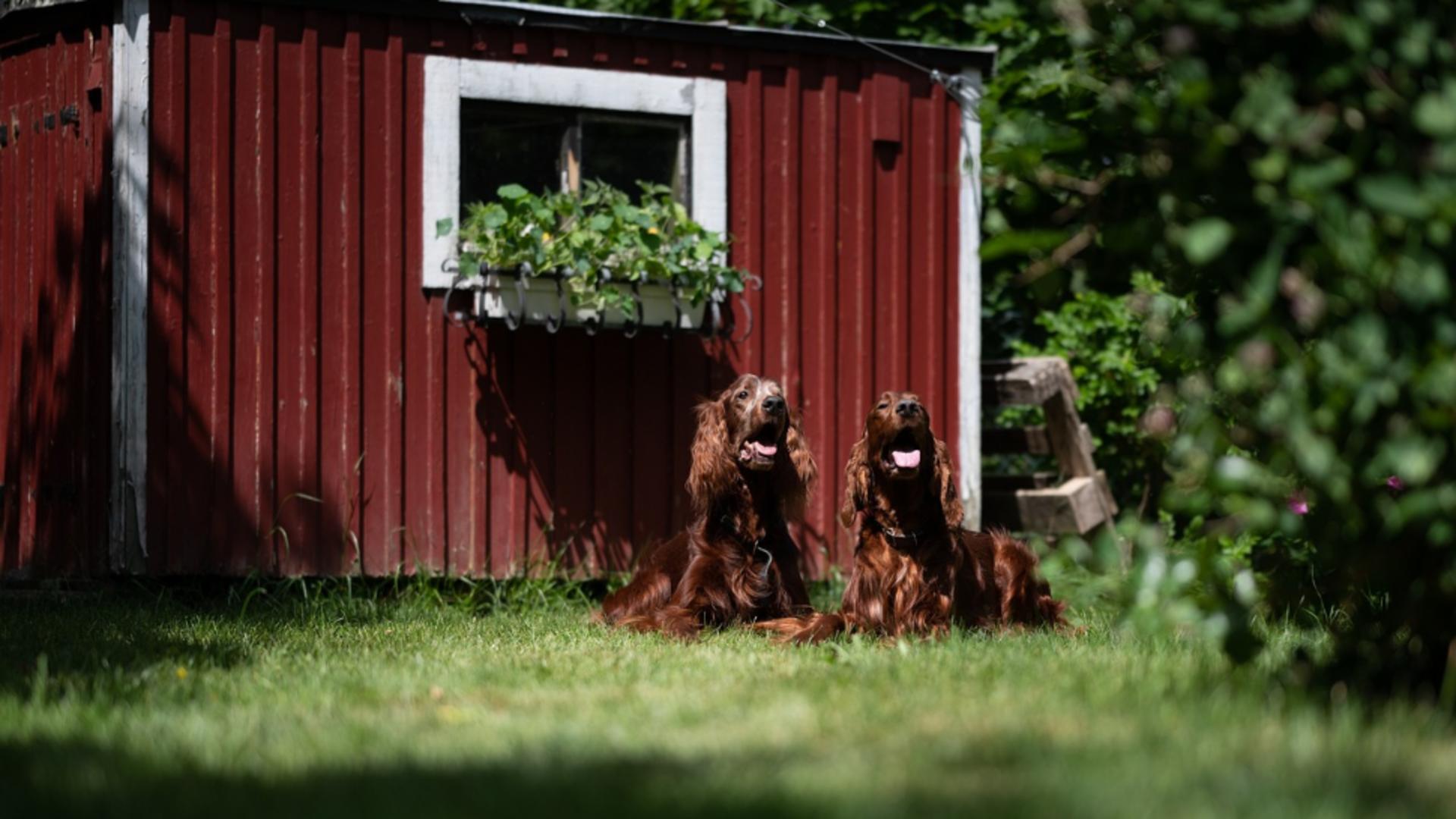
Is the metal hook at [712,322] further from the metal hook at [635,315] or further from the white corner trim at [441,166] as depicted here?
the white corner trim at [441,166]

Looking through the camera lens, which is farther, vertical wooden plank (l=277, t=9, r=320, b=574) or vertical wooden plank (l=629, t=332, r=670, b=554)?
vertical wooden plank (l=629, t=332, r=670, b=554)

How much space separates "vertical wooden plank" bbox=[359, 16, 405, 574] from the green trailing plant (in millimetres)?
372

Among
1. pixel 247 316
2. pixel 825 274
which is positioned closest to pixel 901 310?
pixel 825 274

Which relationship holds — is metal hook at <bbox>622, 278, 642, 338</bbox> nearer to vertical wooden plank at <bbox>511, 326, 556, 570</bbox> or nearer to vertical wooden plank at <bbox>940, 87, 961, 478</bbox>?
vertical wooden plank at <bbox>511, 326, 556, 570</bbox>

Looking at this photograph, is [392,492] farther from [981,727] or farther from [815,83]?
[981,727]

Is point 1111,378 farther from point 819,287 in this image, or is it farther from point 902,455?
point 902,455

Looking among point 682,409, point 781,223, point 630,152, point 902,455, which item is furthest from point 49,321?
point 902,455

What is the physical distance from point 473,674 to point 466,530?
3503 mm

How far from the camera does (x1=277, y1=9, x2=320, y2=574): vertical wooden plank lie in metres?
8.12

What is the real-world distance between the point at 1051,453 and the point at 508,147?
3.90 meters

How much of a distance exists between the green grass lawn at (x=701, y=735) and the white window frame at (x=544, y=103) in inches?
123

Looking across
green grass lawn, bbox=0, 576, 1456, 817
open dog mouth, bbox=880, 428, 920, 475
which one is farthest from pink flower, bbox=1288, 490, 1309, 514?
open dog mouth, bbox=880, 428, 920, 475

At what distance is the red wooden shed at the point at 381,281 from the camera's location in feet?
26.2

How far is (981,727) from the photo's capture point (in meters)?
3.76
